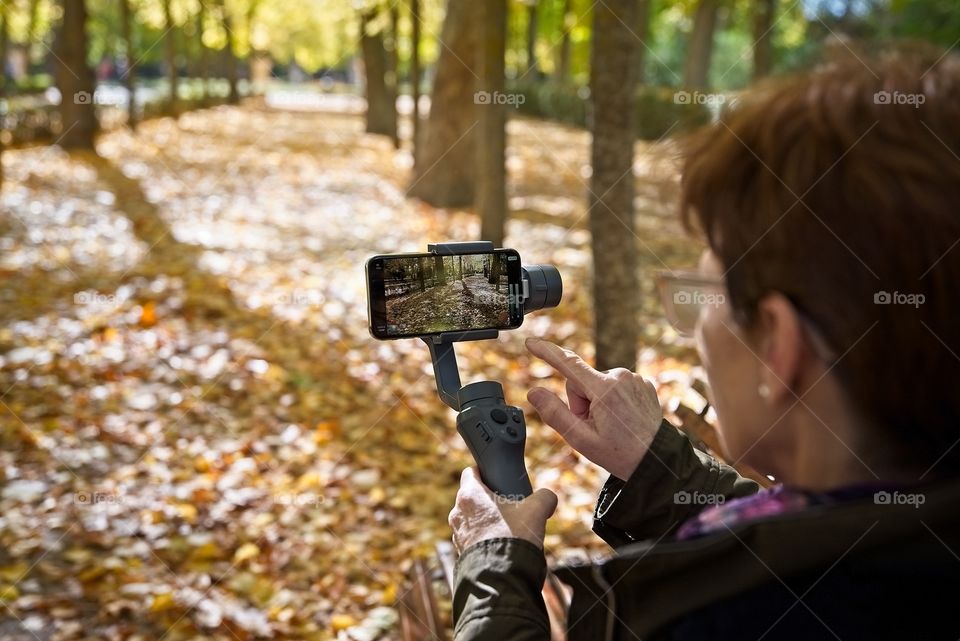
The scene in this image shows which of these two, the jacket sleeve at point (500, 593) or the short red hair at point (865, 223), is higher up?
the short red hair at point (865, 223)

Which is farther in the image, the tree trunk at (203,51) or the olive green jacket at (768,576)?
the tree trunk at (203,51)

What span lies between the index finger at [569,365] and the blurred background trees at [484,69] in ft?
1.38

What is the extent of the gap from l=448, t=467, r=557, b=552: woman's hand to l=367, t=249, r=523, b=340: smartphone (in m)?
0.27

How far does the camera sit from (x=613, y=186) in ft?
15.5

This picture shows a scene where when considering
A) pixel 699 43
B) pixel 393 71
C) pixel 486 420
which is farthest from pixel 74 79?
pixel 486 420

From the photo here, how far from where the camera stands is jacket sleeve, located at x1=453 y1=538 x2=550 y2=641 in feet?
3.94

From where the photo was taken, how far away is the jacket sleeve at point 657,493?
1.54 meters

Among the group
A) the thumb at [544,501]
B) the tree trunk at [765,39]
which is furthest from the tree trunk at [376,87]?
the thumb at [544,501]

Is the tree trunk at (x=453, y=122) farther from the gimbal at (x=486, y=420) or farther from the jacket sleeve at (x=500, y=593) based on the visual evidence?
the jacket sleeve at (x=500, y=593)

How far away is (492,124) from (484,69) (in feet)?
1.67

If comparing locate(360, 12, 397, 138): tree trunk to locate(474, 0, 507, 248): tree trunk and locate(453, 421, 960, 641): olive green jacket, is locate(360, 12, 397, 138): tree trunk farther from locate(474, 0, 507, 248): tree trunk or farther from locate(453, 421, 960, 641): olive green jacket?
locate(453, 421, 960, 641): olive green jacket

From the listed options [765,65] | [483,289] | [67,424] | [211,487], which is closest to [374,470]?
[211,487]

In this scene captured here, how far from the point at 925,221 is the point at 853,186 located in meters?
0.08

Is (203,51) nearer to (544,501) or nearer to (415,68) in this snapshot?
(415,68)
